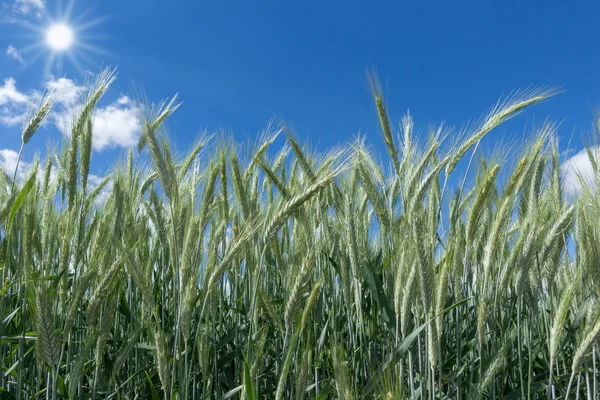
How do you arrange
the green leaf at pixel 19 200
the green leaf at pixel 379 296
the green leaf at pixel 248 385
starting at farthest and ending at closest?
the green leaf at pixel 379 296
the green leaf at pixel 19 200
the green leaf at pixel 248 385

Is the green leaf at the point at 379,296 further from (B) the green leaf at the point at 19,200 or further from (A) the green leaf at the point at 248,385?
(B) the green leaf at the point at 19,200

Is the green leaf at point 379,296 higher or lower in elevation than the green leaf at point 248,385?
higher

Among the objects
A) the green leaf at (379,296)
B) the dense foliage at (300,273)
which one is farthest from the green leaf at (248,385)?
the green leaf at (379,296)

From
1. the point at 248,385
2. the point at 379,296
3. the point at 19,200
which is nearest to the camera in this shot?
the point at 248,385

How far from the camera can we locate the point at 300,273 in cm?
184

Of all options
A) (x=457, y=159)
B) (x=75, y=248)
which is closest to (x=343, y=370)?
(x=75, y=248)

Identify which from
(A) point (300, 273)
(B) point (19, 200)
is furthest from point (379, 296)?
(B) point (19, 200)

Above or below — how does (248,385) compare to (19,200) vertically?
below

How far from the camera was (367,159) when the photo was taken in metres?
2.88

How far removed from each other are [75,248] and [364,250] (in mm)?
1130

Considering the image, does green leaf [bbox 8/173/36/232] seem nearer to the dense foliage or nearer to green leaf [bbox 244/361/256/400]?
the dense foliage

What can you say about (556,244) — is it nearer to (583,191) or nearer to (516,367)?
(583,191)

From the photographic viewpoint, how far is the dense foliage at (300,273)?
179cm

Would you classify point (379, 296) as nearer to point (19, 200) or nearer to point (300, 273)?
point (300, 273)
